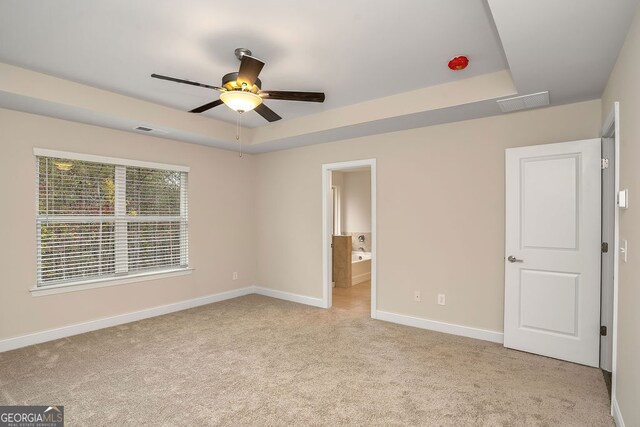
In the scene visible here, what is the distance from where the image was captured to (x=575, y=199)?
3008 mm

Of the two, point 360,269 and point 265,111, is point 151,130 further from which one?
point 360,269

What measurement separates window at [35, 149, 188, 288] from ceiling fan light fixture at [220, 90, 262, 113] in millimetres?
2394

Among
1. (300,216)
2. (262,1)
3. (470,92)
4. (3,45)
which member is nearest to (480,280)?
(470,92)

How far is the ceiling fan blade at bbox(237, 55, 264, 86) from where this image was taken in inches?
86.1

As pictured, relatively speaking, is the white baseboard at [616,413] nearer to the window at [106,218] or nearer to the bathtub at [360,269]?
the bathtub at [360,269]

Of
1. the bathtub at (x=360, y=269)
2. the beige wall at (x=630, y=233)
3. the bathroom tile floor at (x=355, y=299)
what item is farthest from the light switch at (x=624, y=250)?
the bathtub at (x=360, y=269)

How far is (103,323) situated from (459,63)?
470 centimetres

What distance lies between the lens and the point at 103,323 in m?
4.02

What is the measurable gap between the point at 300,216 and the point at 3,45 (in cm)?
368

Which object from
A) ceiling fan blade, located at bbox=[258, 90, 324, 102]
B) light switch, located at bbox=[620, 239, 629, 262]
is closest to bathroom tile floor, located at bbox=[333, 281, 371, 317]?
light switch, located at bbox=[620, 239, 629, 262]

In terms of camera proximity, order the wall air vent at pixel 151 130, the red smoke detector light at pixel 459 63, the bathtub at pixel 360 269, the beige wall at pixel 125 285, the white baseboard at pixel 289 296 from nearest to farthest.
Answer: the red smoke detector light at pixel 459 63
the beige wall at pixel 125 285
the wall air vent at pixel 151 130
the white baseboard at pixel 289 296
the bathtub at pixel 360 269

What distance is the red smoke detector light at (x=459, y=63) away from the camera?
2714mm

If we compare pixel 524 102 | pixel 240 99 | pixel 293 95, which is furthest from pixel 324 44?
pixel 524 102

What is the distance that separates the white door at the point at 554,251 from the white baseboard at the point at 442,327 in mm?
216
